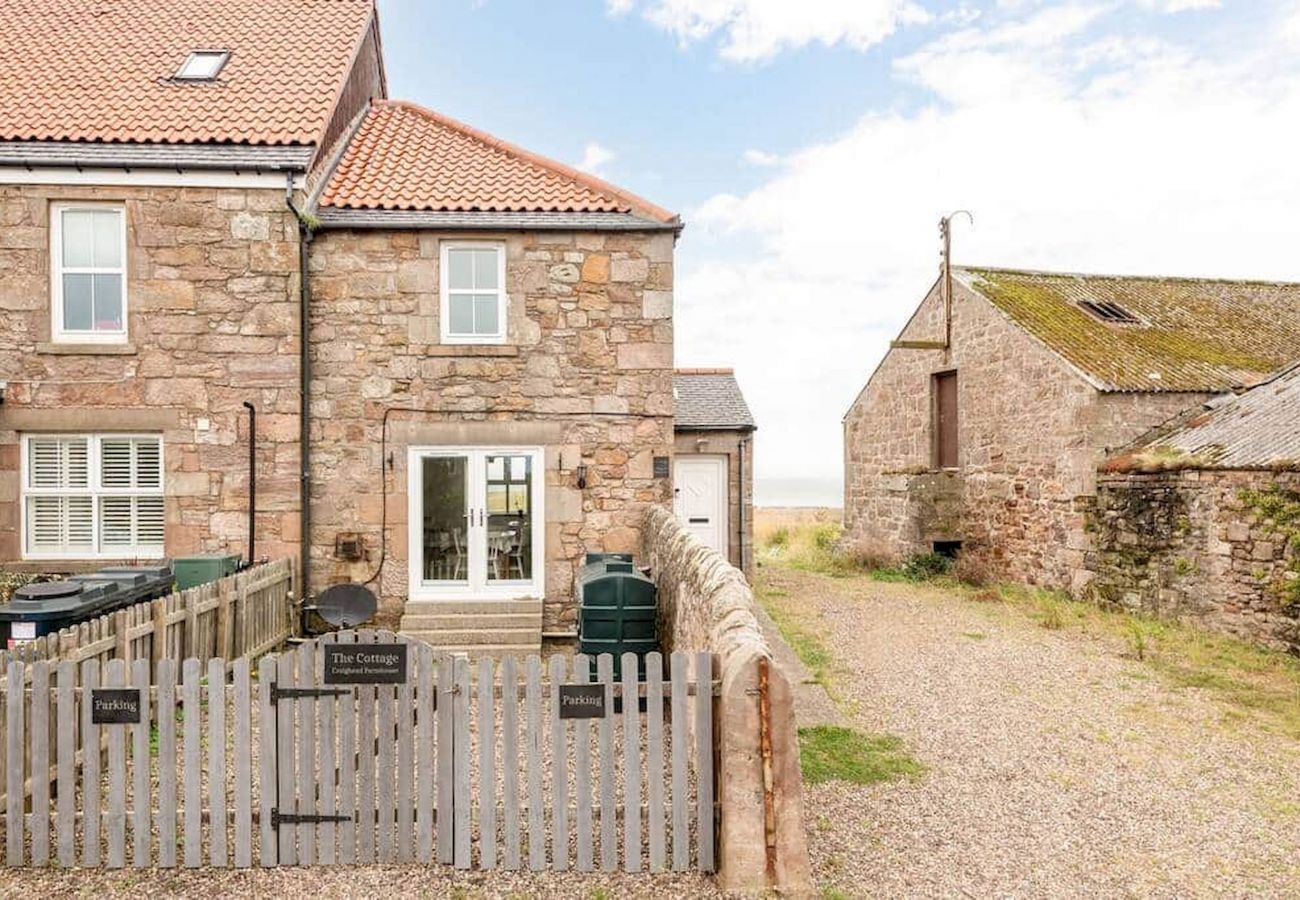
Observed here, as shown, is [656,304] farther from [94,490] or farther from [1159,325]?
[1159,325]

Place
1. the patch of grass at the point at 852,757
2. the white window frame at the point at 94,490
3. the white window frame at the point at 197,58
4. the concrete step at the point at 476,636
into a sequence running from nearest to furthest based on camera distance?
the patch of grass at the point at 852,757 → the concrete step at the point at 476,636 → the white window frame at the point at 94,490 → the white window frame at the point at 197,58

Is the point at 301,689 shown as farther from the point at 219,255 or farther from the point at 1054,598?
the point at 1054,598

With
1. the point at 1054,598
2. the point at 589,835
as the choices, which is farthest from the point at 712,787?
the point at 1054,598

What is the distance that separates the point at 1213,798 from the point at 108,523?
11.8 meters

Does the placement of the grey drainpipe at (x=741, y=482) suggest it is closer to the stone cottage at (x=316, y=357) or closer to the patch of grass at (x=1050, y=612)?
the patch of grass at (x=1050, y=612)

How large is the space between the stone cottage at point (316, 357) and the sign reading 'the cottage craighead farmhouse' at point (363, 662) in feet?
16.1

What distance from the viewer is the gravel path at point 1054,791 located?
15.3 ft

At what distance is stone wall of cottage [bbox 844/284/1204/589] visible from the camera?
44.1 feet

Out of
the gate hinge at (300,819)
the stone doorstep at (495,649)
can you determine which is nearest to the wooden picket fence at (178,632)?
the gate hinge at (300,819)

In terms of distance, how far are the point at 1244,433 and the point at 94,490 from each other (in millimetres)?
15442

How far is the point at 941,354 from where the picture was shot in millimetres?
17469

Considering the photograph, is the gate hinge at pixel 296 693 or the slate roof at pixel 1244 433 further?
the slate roof at pixel 1244 433

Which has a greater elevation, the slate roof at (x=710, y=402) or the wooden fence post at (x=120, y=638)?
the slate roof at (x=710, y=402)

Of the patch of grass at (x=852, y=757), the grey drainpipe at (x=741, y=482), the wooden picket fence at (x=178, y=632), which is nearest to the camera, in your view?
the wooden picket fence at (x=178, y=632)
